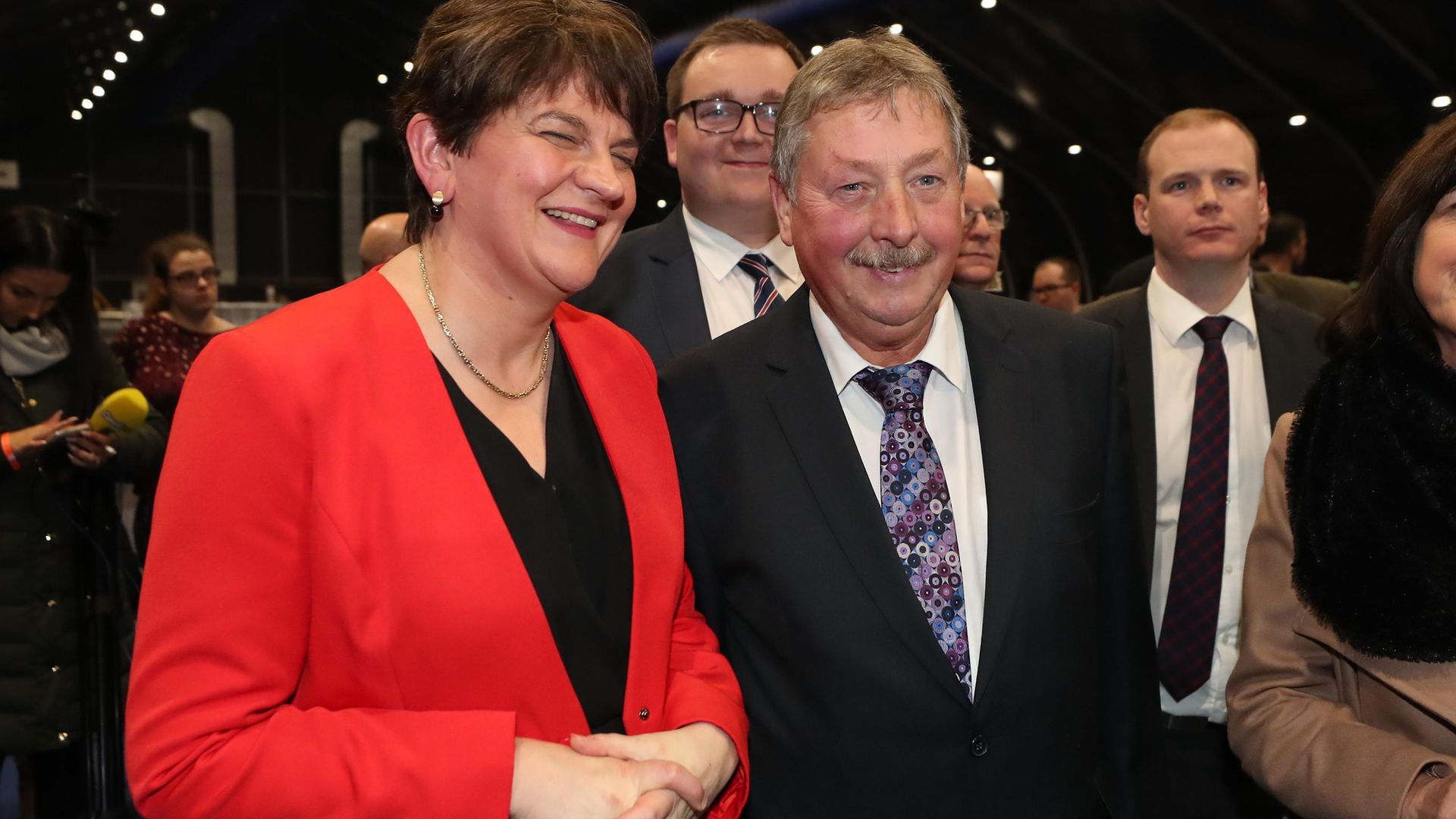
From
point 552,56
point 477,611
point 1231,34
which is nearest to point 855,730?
point 477,611

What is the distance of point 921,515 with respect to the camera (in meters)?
1.79

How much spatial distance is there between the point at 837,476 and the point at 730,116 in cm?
152

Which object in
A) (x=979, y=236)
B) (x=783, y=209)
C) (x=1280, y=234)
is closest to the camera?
(x=783, y=209)

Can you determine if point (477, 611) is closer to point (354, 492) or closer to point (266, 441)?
point (354, 492)

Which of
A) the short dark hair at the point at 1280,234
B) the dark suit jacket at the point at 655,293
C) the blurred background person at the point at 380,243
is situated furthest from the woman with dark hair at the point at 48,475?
the short dark hair at the point at 1280,234

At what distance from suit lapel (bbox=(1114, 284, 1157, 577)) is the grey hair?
108 cm

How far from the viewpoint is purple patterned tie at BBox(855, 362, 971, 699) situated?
1749mm

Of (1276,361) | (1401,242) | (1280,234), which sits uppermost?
(1280,234)

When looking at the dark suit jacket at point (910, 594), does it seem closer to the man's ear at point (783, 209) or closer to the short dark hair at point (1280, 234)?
the man's ear at point (783, 209)

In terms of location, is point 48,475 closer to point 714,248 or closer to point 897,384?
point 714,248

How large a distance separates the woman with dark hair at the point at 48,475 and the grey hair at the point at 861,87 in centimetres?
250

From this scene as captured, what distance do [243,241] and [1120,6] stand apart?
25.1 ft

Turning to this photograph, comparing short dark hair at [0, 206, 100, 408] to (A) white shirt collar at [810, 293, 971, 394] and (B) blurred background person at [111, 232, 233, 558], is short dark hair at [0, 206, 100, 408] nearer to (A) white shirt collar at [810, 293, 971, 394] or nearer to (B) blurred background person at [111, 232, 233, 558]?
(B) blurred background person at [111, 232, 233, 558]

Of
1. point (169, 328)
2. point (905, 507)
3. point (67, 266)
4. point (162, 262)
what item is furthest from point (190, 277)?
point (905, 507)
